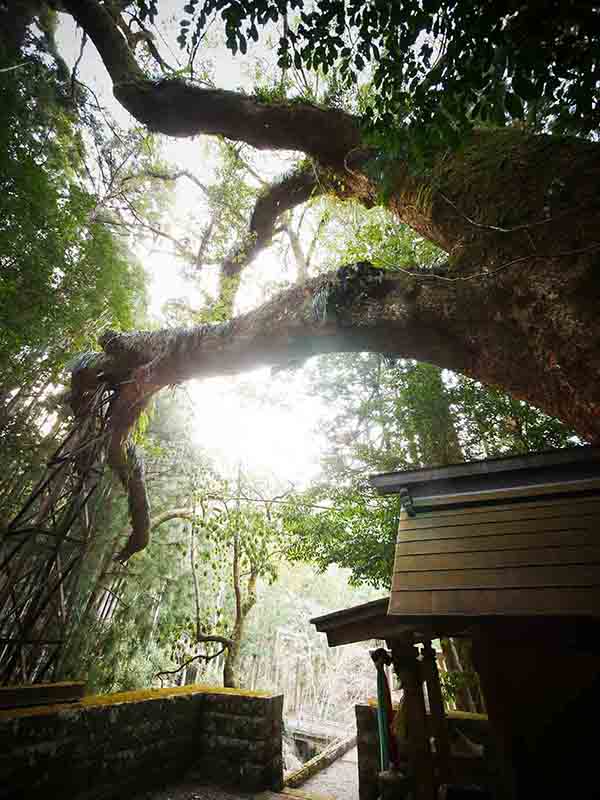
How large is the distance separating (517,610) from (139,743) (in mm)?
3639

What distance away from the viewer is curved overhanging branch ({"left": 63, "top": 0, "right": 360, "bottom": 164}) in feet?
15.1

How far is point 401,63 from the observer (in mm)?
2096

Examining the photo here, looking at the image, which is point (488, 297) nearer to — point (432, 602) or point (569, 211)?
point (569, 211)

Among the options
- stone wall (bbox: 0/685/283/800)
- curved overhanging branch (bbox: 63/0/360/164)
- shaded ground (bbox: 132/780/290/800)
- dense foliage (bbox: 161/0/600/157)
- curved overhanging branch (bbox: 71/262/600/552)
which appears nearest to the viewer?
dense foliage (bbox: 161/0/600/157)

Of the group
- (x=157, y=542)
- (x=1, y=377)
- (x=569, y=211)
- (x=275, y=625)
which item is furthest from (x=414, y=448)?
(x=275, y=625)

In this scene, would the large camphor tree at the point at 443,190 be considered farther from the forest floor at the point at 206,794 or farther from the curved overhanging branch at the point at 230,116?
the forest floor at the point at 206,794

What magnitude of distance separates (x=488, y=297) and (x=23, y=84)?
9627 mm

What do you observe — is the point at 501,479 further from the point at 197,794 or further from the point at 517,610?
the point at 197,794

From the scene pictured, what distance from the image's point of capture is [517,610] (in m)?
1.73

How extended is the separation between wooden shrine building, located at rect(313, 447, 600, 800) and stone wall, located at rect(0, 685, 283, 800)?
6.13 feet

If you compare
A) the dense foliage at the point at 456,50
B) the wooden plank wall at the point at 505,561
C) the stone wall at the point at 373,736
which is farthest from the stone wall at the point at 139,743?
the dense foliage at the point at 456,50

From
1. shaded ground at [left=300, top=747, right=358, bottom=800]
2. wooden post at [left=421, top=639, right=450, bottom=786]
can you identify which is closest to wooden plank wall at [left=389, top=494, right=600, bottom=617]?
wooden post at [left=421, top=639, right=450, bottom=786]

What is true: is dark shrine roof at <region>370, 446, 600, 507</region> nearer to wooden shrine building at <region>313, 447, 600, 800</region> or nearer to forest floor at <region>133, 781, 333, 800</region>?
wooden shrine building at <region>313, 447, 600, 800</region>

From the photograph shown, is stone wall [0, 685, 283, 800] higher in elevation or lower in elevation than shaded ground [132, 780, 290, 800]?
higher
